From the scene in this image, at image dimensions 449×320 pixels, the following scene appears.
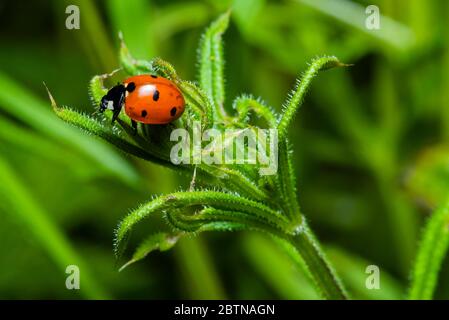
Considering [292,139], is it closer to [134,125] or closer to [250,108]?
[250,108]

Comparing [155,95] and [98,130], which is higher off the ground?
[155,95]

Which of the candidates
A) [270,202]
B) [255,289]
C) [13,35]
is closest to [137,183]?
[255,289]

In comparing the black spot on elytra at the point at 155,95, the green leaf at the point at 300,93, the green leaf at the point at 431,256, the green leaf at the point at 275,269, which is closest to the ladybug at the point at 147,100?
the black spot on elytra at the point at 155,95

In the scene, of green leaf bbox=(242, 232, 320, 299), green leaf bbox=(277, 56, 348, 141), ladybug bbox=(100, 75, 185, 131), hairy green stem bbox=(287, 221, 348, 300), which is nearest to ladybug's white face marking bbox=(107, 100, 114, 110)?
ladybug bbox=(100, 75, 185, 131)

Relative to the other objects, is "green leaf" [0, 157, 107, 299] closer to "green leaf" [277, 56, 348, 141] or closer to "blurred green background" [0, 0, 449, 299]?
"blurred green background" [0, 0, 449, 299]

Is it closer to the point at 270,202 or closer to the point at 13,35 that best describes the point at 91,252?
the point at 13,35

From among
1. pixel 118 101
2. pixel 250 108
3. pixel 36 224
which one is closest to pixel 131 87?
pixel 118 101
